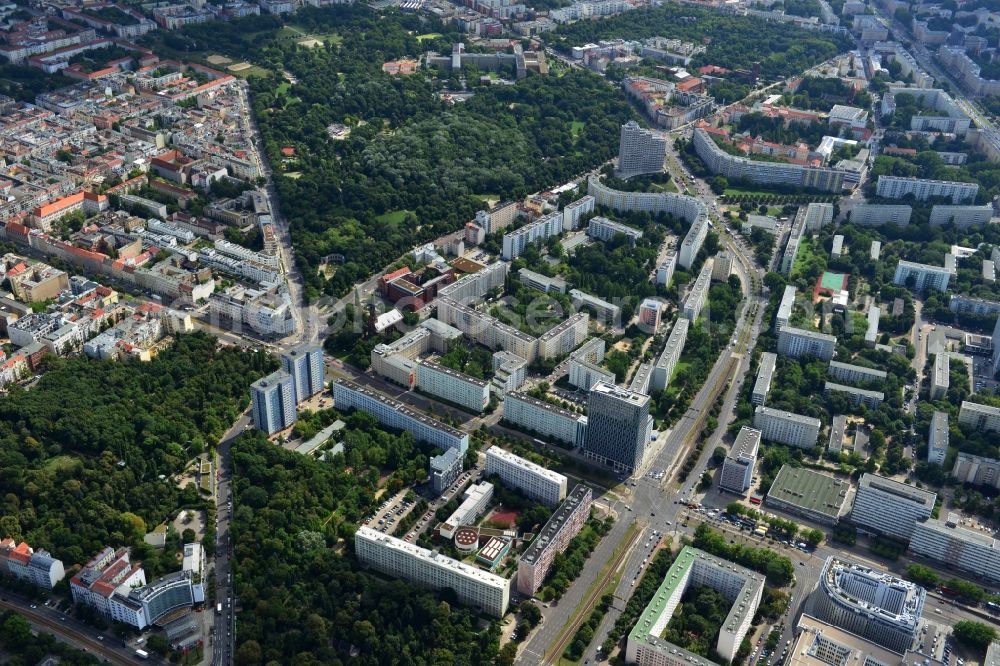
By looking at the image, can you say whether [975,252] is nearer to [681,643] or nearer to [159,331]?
[681,643]

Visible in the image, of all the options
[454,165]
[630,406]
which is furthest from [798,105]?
[630,406]

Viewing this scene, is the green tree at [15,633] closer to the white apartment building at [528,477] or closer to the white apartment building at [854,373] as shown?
the white apartment building at [528,477]

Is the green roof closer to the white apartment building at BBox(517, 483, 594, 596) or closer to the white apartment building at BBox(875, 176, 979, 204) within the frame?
the white apartment building at BBox(875, 176, 979, 204)

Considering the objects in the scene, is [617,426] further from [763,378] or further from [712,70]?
[712,70]

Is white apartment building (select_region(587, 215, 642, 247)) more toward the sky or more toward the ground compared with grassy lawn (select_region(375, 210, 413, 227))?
more toward the sky

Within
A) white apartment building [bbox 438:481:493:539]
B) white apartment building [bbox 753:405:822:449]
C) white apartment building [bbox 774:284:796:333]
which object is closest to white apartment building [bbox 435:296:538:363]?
white apartment building [bbox 438:481:493:539]

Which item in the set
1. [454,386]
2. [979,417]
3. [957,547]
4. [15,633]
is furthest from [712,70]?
[15,633]
